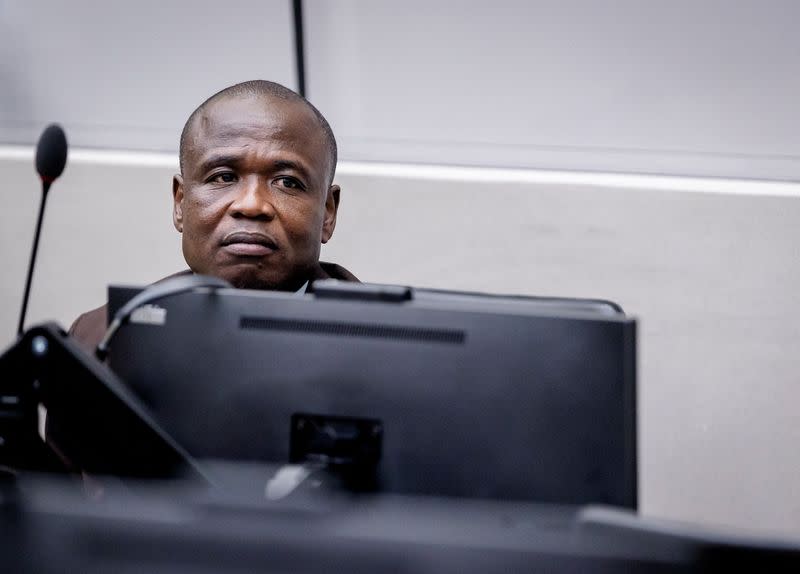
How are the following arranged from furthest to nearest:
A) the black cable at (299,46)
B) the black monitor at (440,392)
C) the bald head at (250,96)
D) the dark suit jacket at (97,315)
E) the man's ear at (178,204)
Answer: the black cable at (299,46) → the man's ear at (178,204) → the bald head at (250,96) → the dark suit jacket at (97,315) → the black monitor at (440,392)

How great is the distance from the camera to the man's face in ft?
4.91

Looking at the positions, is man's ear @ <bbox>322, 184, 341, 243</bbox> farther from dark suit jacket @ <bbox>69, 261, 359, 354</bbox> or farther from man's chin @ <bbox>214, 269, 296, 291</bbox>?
man's chin @ <bbox>214, 269, 296, 291</bbox>

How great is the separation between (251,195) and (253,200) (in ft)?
0.05

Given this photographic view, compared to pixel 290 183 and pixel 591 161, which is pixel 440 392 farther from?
pixel 591 161

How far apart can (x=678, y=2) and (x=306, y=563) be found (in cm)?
198

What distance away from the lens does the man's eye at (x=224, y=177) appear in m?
1.54

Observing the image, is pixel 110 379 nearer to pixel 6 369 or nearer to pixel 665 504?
pixel 6 369

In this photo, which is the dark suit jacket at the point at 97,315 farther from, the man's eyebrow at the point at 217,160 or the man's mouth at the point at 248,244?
the man's eyebrow at the point at 217,160

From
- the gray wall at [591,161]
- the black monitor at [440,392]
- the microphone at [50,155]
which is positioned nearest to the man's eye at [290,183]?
the microphone at [50,155]

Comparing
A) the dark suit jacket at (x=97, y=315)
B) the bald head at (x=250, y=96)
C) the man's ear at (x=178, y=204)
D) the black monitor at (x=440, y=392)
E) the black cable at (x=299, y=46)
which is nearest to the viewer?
the black monitor at (x=440, y=392)

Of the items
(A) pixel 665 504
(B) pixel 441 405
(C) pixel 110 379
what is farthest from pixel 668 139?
(C) pixel 110 379

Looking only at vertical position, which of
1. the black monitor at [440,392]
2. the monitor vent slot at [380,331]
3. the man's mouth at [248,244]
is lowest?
the black monitor at [440,392]

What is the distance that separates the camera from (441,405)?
2.35 ft

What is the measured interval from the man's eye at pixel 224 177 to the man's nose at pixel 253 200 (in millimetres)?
23
